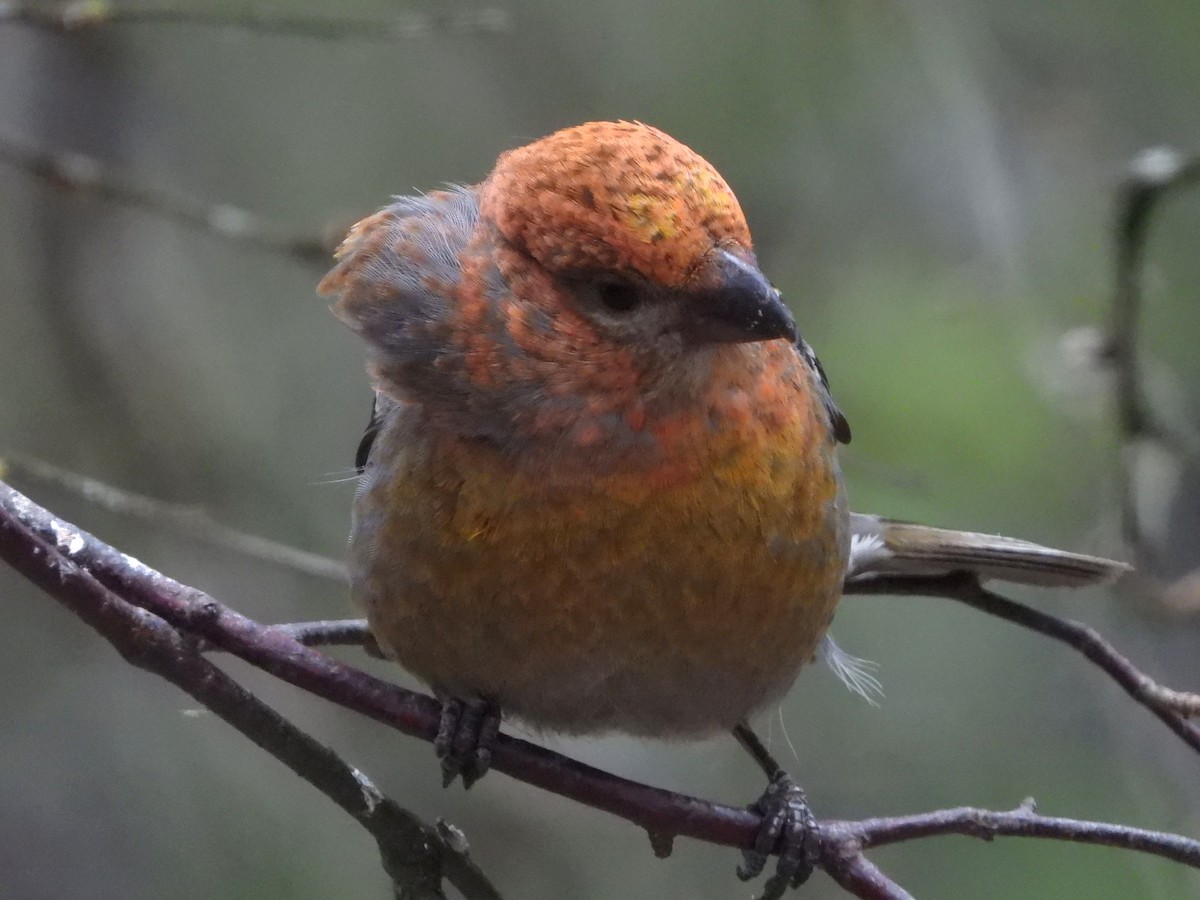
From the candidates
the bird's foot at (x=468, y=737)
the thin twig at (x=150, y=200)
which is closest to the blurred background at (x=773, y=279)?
the thin twig at (x=150, y=200)

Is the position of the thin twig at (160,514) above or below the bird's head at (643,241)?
below

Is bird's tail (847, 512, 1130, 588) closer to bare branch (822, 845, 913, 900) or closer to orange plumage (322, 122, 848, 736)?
orange plumage (322, 122, 848, 736)

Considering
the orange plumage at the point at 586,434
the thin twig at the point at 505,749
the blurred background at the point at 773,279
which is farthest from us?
the blurred background at the point at 773,279

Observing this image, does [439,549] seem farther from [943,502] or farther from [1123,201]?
[943,502]

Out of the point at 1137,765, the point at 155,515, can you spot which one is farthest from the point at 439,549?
the point at 1137,765

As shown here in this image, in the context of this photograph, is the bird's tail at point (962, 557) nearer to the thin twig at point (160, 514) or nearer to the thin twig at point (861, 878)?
the thin twig at point (861, 878)

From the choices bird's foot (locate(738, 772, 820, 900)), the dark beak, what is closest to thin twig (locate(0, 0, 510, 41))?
the dark beak

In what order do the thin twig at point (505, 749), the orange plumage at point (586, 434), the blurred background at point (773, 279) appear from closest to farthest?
1. the thin twig at point (505, 749)
2. the orange plumage at point (586, 434)
3. the blurred background at point (773, 279)
